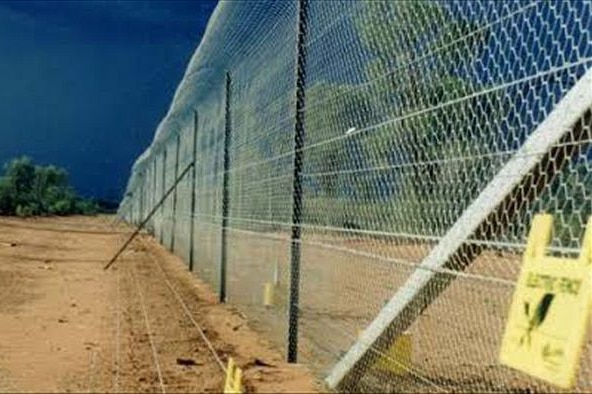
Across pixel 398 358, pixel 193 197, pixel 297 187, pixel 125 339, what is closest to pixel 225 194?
pixel 125 339

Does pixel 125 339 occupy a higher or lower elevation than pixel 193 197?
lower

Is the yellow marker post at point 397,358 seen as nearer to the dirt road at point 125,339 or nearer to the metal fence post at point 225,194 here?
the dirt road at point 125,339

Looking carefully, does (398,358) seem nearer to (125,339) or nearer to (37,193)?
(125,339)

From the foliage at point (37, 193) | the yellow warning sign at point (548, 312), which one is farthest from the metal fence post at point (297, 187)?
the foliage at point (37, 193)

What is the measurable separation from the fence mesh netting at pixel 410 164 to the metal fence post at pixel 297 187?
30 mm

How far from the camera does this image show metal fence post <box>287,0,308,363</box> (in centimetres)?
614

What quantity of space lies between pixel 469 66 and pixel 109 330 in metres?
5.16

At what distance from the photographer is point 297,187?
6.21m

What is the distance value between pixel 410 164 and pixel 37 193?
63550 mm

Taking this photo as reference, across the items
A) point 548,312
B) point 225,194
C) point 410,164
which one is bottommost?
point 548,312

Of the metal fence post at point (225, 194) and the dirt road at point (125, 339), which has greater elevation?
the metal fence post at point (225, 194)

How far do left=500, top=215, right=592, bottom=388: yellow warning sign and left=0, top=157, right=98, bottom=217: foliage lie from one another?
57.9m

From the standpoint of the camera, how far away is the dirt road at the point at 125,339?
5676mm

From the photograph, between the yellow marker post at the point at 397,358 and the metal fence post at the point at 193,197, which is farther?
the metal fence post at the point at 193,197
